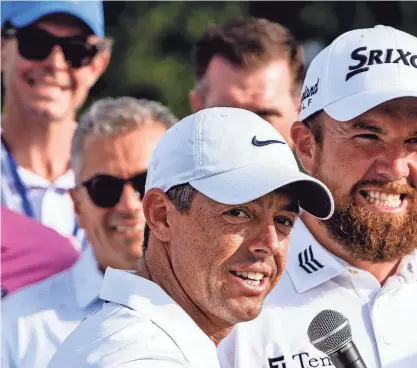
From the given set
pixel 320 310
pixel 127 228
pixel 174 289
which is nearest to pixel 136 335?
pixel 174 289

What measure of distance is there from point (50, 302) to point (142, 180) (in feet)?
2.08

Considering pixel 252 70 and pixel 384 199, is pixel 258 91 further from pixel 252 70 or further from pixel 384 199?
pixel 384 199

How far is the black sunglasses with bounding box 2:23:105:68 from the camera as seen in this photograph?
6410 mm

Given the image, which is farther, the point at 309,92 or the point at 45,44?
the point at 45,44

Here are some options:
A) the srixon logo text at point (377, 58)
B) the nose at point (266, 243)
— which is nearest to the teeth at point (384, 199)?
the srixon logo text at point (377, 58)

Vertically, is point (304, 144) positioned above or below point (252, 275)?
below

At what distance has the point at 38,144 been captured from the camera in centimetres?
648

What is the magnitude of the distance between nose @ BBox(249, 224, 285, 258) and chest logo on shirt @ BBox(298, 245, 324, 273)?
825mm

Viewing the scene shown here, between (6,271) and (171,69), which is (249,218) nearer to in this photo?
(6,271)

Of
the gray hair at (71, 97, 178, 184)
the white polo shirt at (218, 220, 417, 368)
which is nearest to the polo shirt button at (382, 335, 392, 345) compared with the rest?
the white polo shirt at (218, 220, 417, 368)

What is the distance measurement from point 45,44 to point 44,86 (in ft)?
0.64

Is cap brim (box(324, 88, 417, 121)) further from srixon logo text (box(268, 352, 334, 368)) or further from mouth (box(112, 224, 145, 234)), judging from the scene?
mouth (box(112, 224, 145, 234))

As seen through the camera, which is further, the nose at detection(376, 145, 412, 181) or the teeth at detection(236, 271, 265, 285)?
the nose at detection(376, 145, 412, 181)

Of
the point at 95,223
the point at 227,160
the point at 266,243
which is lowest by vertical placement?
the point at 95,223
